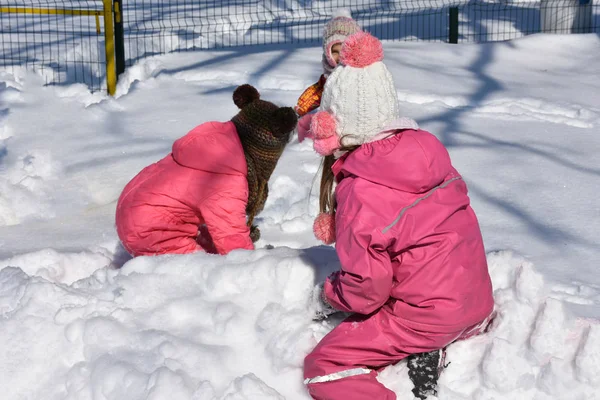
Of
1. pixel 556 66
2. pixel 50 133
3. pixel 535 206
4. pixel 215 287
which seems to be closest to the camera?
pixel 215 287

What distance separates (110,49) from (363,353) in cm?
478

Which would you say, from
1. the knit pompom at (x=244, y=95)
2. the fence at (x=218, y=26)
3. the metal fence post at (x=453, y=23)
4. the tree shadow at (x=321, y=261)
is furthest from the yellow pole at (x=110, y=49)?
the tree shadow at (x=321, y=261)

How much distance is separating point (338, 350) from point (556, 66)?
5.47 meters

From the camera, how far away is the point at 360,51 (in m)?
2.43

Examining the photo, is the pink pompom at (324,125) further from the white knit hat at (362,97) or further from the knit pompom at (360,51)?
the knit pompom at (360,51)

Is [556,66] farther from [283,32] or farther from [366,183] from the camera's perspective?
[366,183]

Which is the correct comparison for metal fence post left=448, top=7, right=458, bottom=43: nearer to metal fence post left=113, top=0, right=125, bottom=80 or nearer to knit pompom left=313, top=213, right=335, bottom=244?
metal fence post left=113, top=0, right=125, bottom=80

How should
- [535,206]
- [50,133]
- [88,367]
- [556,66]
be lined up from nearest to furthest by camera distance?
[88,367]
[535,206]
[50,133]
[556,66]

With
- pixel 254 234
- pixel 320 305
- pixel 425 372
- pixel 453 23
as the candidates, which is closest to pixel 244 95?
pixel 254 234

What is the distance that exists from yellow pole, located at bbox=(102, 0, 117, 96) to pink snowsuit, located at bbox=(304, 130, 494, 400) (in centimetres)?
444

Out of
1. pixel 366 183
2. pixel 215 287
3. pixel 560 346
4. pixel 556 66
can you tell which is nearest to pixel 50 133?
pixel 215 287

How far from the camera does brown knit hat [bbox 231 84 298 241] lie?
3.24 meters

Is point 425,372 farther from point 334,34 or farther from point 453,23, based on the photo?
point 453,23

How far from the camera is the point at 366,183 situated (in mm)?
2369
